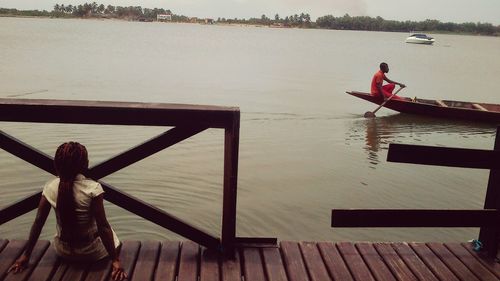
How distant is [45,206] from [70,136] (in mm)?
8127

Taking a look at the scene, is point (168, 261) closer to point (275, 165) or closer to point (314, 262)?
point (314, 262)

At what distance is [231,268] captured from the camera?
3.66m

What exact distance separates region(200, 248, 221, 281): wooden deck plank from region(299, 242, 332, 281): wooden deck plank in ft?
2.37

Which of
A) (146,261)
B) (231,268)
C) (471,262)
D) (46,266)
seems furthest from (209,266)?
(471,262)

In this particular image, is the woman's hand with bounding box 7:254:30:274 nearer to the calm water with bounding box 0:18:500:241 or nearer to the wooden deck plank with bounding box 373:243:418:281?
the calm water with bounding box 0:18:500:241

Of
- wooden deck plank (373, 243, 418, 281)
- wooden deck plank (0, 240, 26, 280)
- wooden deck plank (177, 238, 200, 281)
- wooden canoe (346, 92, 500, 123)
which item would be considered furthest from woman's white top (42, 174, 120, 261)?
wooden canoe (346, 92, 500, 123)

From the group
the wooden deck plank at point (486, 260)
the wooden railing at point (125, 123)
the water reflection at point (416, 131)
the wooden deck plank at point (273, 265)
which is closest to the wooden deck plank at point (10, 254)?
the wooden railing at point (125, 123)

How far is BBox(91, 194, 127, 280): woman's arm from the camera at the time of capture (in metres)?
3.24

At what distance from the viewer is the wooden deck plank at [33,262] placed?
336 centimetres

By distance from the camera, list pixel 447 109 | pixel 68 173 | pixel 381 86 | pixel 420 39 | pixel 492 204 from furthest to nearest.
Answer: pixel 420 39
pixel 381 86
pixel 447 109
pixel 492 204
pixel 68 173

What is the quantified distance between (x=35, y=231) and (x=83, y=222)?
0.39 meters

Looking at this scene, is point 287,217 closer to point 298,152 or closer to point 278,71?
point 298,152

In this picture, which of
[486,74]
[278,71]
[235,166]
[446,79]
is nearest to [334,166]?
[235,166]

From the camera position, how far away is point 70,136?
11.0 meters
